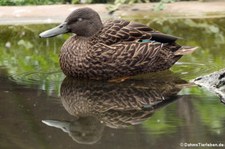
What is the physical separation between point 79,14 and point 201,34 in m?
2.49

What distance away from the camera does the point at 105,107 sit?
6.26 meters

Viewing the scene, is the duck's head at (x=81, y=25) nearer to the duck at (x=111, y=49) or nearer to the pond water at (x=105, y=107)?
the duck at (x=111, y=49)

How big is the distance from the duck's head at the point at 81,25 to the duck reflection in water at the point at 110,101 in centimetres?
57

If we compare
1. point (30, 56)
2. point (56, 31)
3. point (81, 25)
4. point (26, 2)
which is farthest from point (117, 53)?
point (26, 2)

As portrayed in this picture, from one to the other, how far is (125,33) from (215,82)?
1.23m

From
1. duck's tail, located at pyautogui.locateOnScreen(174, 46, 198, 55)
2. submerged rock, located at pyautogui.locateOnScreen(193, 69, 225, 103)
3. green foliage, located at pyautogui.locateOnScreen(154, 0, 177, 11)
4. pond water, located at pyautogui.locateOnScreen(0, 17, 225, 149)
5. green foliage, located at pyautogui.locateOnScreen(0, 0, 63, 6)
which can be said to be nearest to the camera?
pond water, located at pyautogui.locateOnScreen(0, 17, 225, 149)

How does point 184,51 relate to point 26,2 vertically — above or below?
above

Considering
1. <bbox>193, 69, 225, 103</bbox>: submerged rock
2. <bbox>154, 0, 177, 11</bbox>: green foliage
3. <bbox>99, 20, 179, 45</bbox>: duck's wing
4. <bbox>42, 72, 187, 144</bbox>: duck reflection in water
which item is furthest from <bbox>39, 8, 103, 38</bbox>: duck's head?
<bbox>154, 0, 177, 11</bbox>: green foliage

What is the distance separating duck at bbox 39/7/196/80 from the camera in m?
7.30

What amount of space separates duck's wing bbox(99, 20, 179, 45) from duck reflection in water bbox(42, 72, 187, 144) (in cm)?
41

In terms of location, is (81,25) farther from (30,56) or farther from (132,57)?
(30,56)

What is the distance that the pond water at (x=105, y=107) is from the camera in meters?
5.34

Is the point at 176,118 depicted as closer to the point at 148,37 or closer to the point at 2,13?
the point at 148,37

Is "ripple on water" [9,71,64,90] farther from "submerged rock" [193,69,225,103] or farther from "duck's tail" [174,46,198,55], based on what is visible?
"submerged rock" [193,69,225,103]
